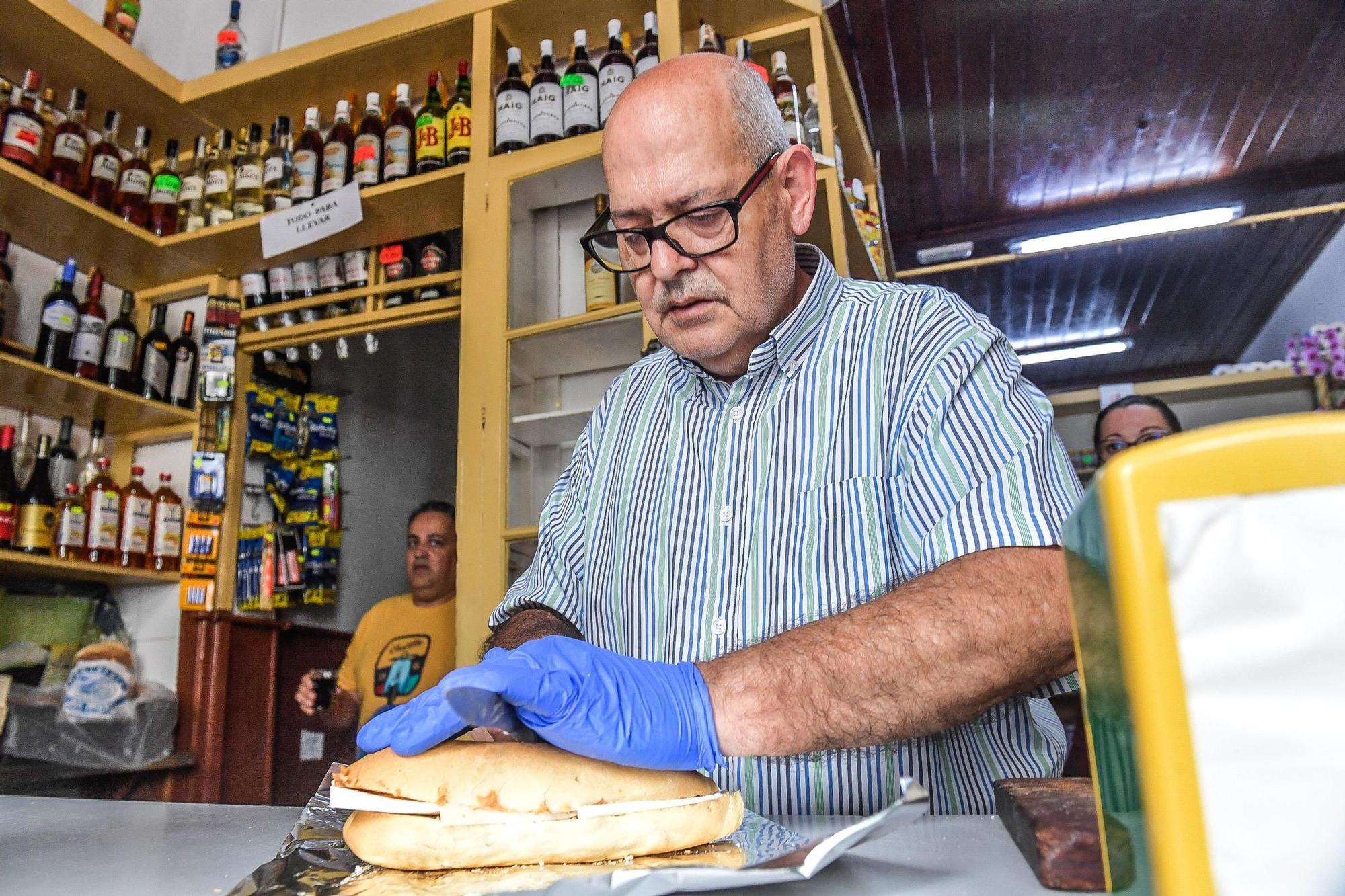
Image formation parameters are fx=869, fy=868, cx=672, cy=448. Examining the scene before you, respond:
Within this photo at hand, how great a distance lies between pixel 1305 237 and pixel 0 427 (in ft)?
21.5

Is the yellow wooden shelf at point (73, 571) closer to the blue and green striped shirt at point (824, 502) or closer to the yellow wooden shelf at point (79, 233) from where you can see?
the yellow wooden shelf at point (79, 233)

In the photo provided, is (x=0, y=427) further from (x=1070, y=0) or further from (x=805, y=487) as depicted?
(x=1070, y=0)

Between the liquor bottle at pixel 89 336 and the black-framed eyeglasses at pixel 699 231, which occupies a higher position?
the liquor bottle at pixel 89 336

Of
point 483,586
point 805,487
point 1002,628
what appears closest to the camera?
point 1002,628

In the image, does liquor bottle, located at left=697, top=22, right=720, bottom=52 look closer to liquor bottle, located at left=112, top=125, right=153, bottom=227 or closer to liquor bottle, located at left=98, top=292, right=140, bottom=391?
liquor bottle, located at left=112, top=125, right=153, bottom=227

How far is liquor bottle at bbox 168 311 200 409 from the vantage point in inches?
91.9

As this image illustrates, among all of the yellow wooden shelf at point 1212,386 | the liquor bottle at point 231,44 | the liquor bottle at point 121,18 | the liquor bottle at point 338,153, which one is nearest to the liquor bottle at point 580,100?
the liquor bottle at point 338,153

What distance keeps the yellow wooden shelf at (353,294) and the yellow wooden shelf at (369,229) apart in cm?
12

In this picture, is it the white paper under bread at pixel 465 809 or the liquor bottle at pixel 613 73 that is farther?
the liquor bottle at pixel 613 73

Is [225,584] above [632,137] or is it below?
below

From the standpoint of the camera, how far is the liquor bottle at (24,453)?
2141 millimetres

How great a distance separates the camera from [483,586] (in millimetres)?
1820

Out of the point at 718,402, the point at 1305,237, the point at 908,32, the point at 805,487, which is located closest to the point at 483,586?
the point at 718,402


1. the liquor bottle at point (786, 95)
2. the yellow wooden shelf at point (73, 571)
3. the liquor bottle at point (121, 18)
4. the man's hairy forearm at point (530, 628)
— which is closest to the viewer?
the man's hairy forearm at point (530, 628)
